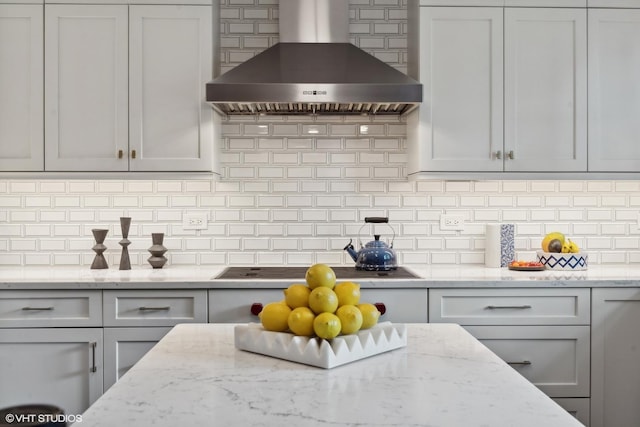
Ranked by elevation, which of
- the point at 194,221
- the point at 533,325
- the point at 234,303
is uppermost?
the point at 194,221

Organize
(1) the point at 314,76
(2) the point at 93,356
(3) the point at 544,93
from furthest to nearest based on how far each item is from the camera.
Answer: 1. (3) the point at 544,93
2. (1) the point at 314,76
3. (2) the point at 93,356

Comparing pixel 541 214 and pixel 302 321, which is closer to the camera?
pixel 302 321

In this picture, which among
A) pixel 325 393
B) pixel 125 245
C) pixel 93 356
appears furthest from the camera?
pixel 125 245

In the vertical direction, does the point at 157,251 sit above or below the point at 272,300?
above

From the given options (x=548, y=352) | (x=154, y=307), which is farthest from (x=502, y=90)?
(x=154, y=307)

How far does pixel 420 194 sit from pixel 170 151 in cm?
145

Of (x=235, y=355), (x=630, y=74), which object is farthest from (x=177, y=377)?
(x=630, y=74)

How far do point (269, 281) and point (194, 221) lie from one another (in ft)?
2.85

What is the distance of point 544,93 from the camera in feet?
10.0

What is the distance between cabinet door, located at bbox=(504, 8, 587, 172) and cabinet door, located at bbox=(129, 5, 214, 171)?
162 cm

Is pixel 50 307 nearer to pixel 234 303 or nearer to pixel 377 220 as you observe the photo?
pixel 234 303

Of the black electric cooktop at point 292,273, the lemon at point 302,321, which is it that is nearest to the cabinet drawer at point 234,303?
the black electric cooktop at point 292,273

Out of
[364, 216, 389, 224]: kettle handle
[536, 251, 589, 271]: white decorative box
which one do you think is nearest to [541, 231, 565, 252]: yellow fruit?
[536, 251, 589, 271]: white decorative box

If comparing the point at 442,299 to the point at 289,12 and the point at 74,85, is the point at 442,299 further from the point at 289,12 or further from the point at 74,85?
the point at 74,85
